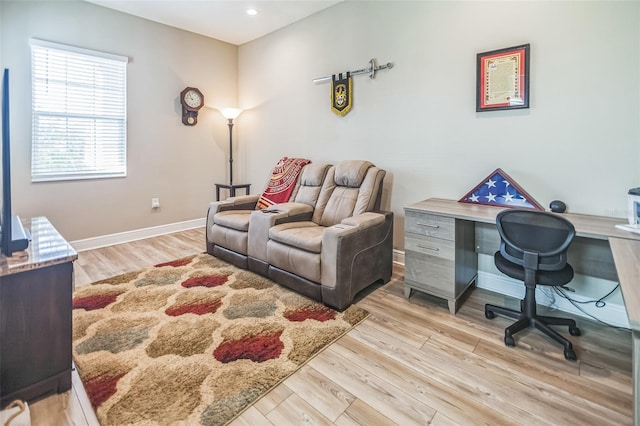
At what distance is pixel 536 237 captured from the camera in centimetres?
188

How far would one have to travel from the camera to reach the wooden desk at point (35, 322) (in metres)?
A: 1.38

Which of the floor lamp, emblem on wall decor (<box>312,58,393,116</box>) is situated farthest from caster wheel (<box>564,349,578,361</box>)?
the floor lamp

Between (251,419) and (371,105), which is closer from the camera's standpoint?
(251,419)

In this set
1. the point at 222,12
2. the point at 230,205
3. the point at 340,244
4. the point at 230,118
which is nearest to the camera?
the point at 340,244

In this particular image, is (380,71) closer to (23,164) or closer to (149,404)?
(149,404)

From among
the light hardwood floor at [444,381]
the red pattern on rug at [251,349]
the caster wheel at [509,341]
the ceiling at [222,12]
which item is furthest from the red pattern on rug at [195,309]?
the ceiling at [222,12]

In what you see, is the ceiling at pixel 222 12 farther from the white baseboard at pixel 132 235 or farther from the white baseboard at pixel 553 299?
the white baseboard at pixel 553 299

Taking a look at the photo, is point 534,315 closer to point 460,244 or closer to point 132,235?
point 460,244

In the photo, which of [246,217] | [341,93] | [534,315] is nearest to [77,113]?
[246,217]

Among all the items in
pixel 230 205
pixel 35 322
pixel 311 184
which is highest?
pixel 311 184

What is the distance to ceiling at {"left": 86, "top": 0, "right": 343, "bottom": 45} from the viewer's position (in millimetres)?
3580

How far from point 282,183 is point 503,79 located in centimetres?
227

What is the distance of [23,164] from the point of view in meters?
3.29

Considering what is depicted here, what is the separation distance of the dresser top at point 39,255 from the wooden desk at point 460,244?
2.14 m
